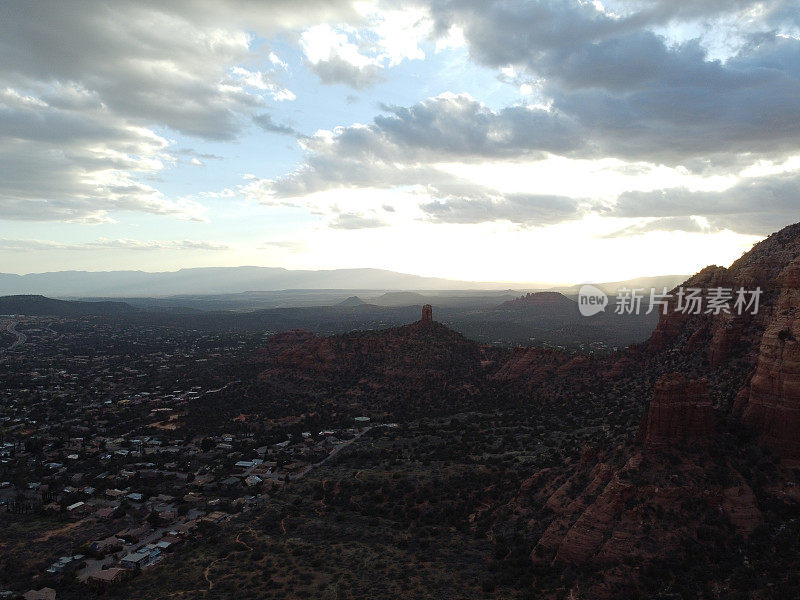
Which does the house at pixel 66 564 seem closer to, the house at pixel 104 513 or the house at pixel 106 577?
the house at pixel 106 577

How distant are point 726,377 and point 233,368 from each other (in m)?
108

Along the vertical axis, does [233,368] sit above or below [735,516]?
below

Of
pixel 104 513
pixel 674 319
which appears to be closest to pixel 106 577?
Answer: pixel 104 513

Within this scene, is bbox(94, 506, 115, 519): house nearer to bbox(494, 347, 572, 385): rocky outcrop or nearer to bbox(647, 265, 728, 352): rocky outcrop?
bbox(494, 347, 572, 385): rocky outcrop

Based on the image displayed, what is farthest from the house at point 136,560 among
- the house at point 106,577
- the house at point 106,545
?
the house at point 106,545

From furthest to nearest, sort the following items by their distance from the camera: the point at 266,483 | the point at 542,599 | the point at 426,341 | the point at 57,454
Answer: the point at 426,341, the point at 57,454, the point at 266,483, the point at 542,599

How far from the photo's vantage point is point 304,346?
115m

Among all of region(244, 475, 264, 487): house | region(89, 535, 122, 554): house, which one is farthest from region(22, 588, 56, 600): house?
region(244, 475, 264, 487): house

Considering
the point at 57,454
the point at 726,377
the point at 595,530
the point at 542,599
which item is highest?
the point at 726,377

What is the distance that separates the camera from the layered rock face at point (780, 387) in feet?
102

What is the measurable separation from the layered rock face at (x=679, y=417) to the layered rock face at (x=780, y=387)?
3.70 m

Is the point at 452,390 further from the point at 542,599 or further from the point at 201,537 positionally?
the point at 542,599

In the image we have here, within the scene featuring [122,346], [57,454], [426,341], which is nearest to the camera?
[57,454]

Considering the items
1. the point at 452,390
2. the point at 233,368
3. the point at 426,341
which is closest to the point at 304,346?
the point at 233,368
